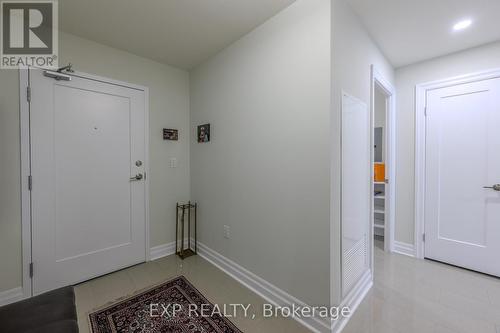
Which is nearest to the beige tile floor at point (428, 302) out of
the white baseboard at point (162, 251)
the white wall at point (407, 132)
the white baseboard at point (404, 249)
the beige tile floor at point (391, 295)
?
the beige tile floor at point (391, 295)

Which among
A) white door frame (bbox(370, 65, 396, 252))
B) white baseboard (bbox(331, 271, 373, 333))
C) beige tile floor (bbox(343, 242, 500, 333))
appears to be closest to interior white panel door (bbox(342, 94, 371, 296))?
white baseboard (bbox(331, 271, 373, 333))

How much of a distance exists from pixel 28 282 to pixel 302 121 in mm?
2712

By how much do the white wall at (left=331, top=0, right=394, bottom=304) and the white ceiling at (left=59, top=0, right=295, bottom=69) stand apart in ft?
1.47

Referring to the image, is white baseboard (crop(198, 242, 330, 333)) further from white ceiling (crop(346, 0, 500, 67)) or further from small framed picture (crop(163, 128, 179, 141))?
white ceiling (crop(346, 0, 500, 67))

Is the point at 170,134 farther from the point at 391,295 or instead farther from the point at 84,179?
the point at 391,295

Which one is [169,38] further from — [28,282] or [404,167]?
[404,167]

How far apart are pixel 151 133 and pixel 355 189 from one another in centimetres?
234

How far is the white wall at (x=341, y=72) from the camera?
153 cm

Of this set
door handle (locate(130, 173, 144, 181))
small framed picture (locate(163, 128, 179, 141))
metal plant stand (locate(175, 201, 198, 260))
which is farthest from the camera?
metal plant stand (locate(175, 201, 198, 260))

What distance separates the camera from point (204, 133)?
265cm

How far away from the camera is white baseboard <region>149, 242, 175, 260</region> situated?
2656 millimetres

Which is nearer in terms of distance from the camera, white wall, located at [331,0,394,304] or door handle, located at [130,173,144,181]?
white wall, located at [331,0,394,304]

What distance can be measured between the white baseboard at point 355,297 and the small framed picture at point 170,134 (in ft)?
8.26

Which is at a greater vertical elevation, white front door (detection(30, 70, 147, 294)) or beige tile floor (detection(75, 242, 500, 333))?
white front door (detection(30, 70, 147, 294))
